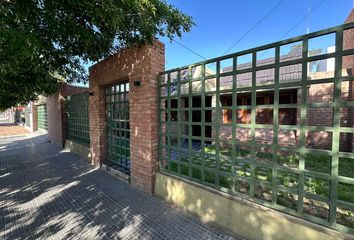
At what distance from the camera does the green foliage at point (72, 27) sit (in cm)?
216

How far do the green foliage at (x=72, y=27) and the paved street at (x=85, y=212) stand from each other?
2.37 m

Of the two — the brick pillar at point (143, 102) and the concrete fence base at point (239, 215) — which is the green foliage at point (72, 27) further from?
the concrete fence base at point (239, 215)

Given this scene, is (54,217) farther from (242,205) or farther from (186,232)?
(242,205)

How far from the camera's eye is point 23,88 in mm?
5844

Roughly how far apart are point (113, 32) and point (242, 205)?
3608mm

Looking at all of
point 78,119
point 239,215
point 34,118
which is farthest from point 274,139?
point 34,118

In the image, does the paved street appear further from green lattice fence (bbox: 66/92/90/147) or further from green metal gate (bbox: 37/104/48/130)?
green metal gate (bbox: 37/104/48/130)

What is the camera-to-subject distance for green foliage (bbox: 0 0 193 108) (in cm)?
216

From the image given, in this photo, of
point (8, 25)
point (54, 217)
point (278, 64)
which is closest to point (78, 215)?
point (54, 217)

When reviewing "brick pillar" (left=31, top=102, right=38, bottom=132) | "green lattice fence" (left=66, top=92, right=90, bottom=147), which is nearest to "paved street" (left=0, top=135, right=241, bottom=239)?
"green lattice fence" (left=66, top=92, right=90, bottom=147)

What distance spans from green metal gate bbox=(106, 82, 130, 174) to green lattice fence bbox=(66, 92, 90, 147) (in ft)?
5.62

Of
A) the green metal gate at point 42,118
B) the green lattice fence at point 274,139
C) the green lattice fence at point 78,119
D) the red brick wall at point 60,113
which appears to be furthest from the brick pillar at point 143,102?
the green metal gate at point 42,118

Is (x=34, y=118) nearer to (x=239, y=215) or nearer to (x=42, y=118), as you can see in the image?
(x=42, y=118)

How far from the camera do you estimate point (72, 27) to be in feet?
9.21
